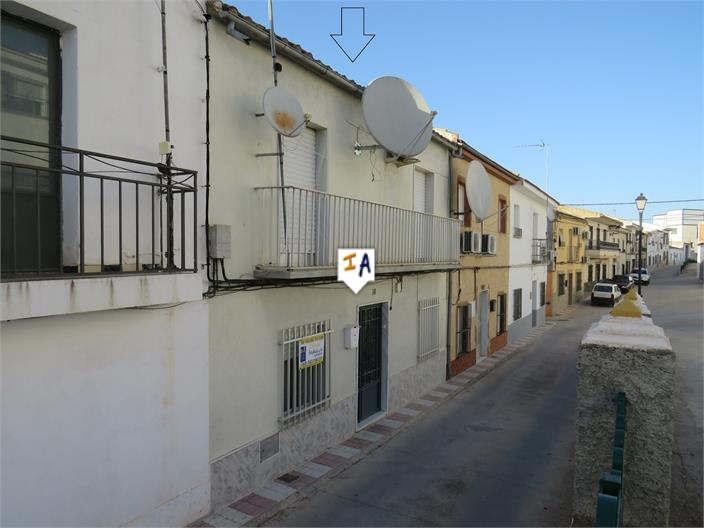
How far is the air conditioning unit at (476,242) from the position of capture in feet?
45.7

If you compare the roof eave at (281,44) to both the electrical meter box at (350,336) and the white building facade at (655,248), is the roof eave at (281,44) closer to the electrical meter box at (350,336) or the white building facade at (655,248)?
the electrical meter box at (350,336)

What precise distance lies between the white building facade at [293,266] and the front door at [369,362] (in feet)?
0.12

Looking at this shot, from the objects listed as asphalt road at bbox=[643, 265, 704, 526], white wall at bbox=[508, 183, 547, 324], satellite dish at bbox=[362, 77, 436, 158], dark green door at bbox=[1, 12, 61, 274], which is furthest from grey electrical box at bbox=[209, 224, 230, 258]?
white wall at bbox=[508, 183, 547, 324]

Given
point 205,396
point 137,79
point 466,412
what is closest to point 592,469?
point 205,396

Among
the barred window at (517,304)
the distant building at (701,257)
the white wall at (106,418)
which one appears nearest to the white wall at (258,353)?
the white wall at (106,418)

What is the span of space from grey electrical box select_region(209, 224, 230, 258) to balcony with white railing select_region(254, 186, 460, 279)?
2.59ft

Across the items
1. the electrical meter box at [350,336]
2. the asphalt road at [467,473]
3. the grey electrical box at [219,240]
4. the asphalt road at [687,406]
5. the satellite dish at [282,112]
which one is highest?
the satellite dish at [282,112]

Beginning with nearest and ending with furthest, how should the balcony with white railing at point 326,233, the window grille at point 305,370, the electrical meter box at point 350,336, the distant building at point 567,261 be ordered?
1. the balcony with white railing at point 326,233
2. the window grille at point 305,370
3. the electrical meter box at point 350,336
4. the distant building at point 567,261

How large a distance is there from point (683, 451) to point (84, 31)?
28.4ft

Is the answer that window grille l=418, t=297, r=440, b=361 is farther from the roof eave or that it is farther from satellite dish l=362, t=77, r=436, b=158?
A: the roof eave

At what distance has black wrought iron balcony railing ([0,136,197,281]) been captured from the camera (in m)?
4.10

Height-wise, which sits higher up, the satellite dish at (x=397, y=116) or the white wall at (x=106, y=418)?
the satellite dish at (x=397, y=116)

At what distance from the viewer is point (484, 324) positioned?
1584 cm

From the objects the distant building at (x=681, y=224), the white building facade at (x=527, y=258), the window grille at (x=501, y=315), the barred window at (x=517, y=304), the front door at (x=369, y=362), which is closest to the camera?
the front door at (x=369, y=362)
